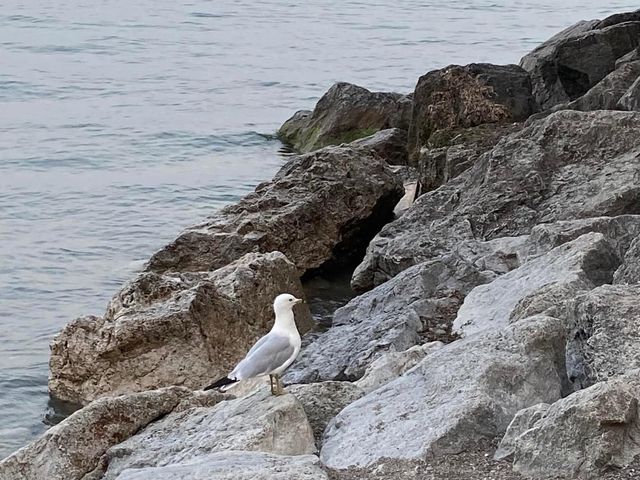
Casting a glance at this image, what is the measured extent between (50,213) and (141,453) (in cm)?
1362

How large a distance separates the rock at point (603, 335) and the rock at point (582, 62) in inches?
460

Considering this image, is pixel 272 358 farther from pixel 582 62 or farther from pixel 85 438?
pixel 582 62

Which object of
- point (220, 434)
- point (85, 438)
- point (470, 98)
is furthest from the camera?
point (470, 98)

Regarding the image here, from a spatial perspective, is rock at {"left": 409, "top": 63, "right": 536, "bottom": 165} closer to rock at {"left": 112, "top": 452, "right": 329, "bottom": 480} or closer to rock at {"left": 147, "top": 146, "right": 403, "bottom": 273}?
rock at {"left": 147, "top": 146, "right": 403, "bottom": 273}

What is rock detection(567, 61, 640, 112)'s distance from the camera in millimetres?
15250

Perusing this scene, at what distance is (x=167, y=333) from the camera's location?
11.8m

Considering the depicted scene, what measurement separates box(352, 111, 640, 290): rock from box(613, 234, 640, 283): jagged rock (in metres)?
3.04

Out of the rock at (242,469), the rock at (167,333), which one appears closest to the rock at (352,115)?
the rock at (167,333)

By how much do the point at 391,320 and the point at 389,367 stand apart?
2.02 meters

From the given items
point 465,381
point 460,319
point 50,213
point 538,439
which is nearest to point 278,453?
point 465,381

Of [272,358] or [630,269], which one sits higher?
[630,269]

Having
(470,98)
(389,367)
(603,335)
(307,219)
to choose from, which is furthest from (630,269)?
(470,98)

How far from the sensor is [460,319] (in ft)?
32.9

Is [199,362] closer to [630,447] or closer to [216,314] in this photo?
[216,314]
